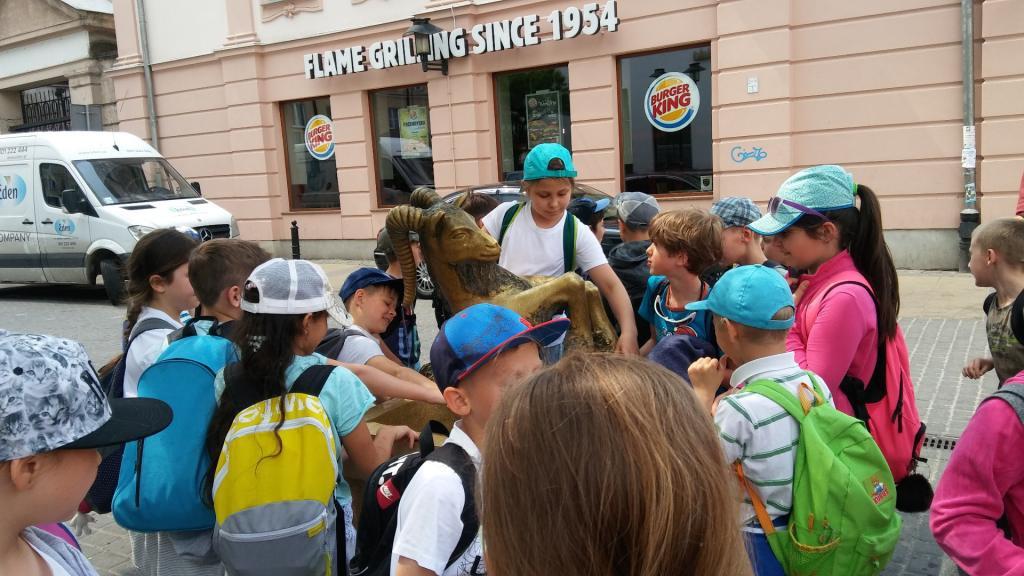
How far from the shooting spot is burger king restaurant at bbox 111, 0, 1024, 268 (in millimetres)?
10258

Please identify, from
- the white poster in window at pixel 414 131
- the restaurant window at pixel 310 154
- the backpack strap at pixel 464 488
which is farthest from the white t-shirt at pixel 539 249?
the restaurant window at pixel 310 154

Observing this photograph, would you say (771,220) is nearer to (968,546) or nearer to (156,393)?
(968,546)

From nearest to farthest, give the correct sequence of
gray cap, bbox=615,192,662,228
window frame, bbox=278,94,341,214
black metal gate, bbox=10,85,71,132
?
gray cap, bbox=615,192,662,228
window frame, bbox=278,94,341,214
black metal gate, bbox=10,85,71,132

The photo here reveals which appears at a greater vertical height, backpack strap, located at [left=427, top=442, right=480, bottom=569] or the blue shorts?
backpack strap, located at [left=427, top=442, right=480, bottom=569]

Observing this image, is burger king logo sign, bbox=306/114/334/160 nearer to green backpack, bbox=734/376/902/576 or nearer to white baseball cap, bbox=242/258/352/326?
white baseball cap, bbox=242/258/352/326

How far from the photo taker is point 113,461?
2.73m

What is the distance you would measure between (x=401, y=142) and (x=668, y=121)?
5.19 meters

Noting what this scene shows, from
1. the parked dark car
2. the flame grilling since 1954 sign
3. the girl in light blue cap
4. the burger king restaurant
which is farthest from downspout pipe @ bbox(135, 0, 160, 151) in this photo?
the girl in light blue cap

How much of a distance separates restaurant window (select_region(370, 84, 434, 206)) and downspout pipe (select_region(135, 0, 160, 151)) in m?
5.42

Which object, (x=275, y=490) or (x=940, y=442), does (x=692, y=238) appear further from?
(x=940, y=442)

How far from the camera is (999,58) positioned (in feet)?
31.5

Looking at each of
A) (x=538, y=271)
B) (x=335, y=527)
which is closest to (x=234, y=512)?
(x=335, y=527)

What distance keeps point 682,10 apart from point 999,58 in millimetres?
4135

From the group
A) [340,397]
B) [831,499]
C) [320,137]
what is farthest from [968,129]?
[320,137]
